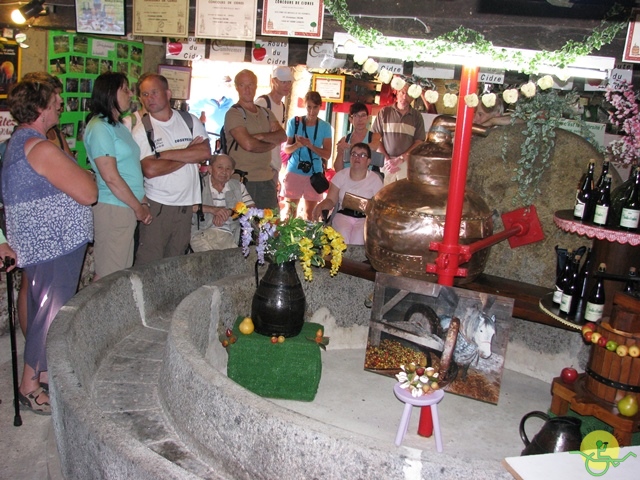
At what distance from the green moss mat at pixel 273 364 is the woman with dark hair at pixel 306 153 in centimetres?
372

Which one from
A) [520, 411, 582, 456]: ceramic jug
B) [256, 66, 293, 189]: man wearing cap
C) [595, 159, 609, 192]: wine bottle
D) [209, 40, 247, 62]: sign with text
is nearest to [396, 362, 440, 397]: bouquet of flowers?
[520, 411, 582, 456]: ceramic jug

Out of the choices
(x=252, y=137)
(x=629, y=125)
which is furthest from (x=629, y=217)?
(x=252, y=137)

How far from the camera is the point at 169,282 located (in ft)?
15.1

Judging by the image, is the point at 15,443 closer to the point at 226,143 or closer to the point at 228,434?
the point at 228,434

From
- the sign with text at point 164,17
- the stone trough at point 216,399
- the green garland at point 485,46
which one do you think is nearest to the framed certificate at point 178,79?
the sign with text at point 164,17

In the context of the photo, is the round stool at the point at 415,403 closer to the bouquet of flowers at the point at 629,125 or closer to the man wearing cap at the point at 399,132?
the bouquet of flowers at the point at 629,125

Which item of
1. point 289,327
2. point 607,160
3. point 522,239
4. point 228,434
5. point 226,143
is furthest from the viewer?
point 226,143

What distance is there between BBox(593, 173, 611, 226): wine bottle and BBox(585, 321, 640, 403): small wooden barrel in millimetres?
703

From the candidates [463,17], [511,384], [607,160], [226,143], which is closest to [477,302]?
[511,384]

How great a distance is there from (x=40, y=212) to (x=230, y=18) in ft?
Answer: 6.54

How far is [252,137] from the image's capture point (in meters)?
6.54

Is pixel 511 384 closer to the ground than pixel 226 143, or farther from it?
closer to the ground

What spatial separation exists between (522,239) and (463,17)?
1715 mm

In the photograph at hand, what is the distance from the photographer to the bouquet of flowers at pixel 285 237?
414cm
